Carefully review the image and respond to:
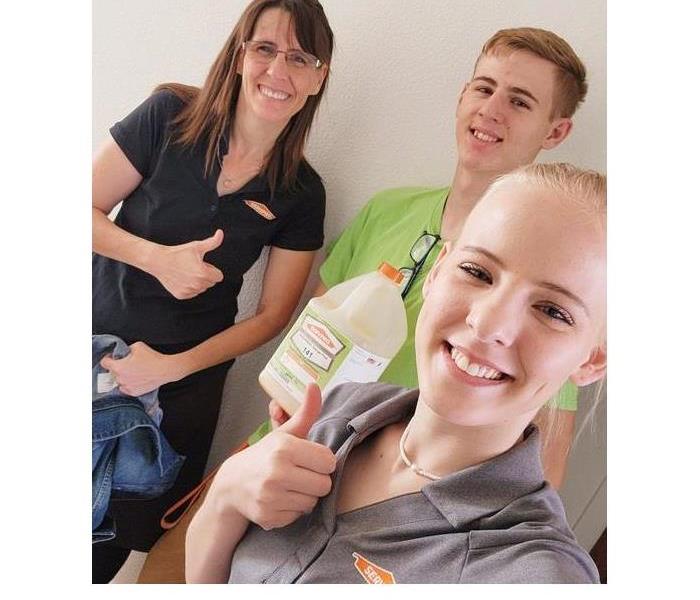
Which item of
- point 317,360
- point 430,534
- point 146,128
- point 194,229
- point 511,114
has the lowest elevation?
point 430,534

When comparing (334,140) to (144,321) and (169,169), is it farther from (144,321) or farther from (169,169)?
(144,321)

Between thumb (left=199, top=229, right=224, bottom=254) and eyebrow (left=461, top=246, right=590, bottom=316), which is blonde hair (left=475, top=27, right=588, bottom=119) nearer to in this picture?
eyebrow (left=461, top=246, right=590, bottom=316)

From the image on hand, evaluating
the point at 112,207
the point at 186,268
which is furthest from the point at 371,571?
the point at 112,207

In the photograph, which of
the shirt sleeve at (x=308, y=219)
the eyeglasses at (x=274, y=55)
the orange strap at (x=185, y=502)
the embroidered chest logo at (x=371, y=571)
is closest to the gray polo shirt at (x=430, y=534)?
the embroidered chest logo at (x=371, y=571)

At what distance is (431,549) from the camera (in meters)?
0.87

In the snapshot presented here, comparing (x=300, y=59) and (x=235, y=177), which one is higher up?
(x=300, y=59)

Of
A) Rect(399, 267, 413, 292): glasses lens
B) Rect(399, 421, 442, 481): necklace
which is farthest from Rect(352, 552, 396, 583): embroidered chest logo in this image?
Rect(399, 267, 413, 292): glasses lens

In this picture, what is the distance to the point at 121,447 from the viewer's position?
104 cm

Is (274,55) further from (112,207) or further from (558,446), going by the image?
(558,446)

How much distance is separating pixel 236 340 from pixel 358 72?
40 cm

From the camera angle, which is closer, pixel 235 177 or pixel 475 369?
pixel 475 369

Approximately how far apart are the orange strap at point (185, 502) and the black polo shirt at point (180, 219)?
204 millimetres

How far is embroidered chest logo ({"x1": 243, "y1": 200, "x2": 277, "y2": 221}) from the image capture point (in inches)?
40.8
